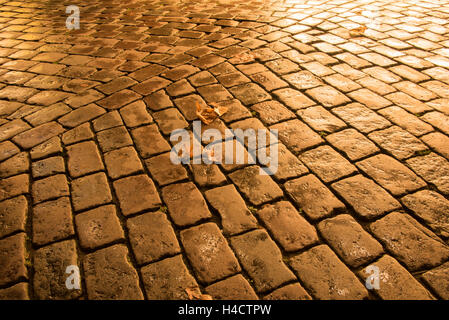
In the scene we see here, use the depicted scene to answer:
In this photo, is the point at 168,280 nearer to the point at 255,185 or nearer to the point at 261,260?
the point at 261,260

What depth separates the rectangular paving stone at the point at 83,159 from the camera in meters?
2.43

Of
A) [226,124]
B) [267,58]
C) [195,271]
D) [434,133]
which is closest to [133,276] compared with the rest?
[195,271]

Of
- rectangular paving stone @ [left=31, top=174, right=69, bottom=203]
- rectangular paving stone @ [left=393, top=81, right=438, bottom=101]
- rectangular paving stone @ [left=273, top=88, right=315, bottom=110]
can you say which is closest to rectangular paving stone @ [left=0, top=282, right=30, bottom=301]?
rectangular paving stone @ [left=31, top=174, right=69, bottom=203]

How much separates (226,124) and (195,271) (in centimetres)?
146

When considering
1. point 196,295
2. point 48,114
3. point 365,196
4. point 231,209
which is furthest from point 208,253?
point 48,114

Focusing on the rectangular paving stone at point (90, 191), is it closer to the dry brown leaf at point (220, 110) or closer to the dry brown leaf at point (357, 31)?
the dry brown leaf at point (220, 110)

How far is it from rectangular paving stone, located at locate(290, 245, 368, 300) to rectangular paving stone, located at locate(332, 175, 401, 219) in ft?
1.42

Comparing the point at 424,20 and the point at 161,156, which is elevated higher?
the point at 424,20

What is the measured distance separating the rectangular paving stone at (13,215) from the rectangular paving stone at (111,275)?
2.05 ft

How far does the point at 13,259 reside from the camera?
1844mm

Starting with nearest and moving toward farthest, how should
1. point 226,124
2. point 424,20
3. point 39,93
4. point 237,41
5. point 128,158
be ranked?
point 128,158 < point 226,124 < point 39,93 < point 237,41 < point 424,20

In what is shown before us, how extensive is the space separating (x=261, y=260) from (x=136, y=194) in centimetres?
105
